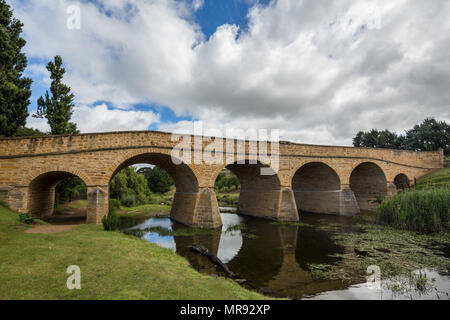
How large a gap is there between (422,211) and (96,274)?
1771 centimetres

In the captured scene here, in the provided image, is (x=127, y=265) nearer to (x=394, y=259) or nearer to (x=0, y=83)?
(x=394, y=259)

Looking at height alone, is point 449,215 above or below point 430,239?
above

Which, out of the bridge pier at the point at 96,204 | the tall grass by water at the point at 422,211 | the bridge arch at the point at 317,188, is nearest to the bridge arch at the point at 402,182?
the bridge arch at the point at 317,188

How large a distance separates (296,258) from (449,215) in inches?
418

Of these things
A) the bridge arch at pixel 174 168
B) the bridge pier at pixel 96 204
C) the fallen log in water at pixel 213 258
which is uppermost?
the bridge arch at pixel 174 168

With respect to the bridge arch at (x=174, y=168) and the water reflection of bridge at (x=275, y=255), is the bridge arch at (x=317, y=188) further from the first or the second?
the bridge arch at (x=174, y=168)

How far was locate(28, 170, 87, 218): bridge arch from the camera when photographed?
13000 mm

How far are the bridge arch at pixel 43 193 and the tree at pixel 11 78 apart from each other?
4916 mm

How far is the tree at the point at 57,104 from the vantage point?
1834 cm

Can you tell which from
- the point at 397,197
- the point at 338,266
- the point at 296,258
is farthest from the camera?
the point at 397,197

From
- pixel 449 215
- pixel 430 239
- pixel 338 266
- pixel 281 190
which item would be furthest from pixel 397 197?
pixel 338 266

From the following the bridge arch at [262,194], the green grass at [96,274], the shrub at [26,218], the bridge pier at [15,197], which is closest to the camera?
the green grass at [96,274]

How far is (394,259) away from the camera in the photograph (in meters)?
9.34
